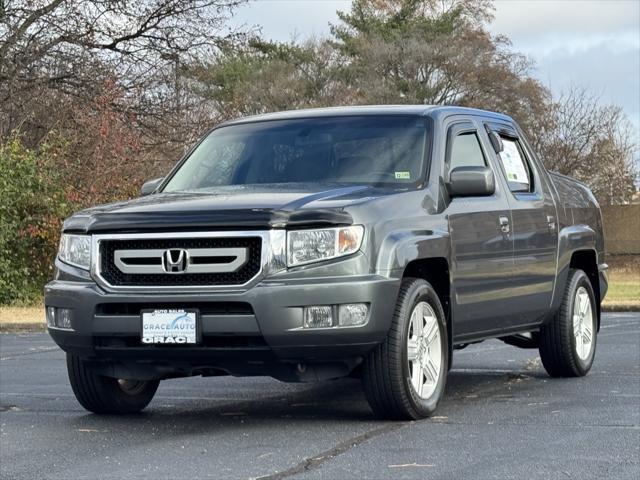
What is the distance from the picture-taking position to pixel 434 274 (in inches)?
336

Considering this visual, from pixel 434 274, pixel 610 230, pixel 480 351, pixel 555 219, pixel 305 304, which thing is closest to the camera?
pixel 305 304

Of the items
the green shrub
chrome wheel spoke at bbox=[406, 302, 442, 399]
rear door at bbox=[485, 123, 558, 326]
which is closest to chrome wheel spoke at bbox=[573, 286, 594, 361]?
rear door at bbox=[485, 123, 558, 326]

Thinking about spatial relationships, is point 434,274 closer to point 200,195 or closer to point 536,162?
point 200,195

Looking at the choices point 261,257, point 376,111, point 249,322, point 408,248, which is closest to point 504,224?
point 376,111

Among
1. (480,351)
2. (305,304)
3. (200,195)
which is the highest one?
(200,195)

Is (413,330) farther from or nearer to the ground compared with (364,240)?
nearer to the ground

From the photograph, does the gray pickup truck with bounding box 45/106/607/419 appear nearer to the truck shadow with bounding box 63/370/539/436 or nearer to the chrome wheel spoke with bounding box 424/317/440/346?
the chrome wheel spoke with bounding box 424/317/440/346

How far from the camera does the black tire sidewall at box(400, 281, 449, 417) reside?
25.5ft

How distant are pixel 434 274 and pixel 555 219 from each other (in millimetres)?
1937

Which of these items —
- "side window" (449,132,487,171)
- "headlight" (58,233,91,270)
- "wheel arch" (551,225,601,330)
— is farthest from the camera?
"wheel arch" (551,225,601,330)

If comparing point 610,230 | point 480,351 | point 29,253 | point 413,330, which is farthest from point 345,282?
point 610,230

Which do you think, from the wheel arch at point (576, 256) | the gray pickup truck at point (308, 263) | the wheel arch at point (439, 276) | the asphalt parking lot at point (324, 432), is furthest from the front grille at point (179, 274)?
the wheel arch at point (576, 256)

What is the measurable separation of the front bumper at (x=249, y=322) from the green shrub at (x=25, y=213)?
1700cm

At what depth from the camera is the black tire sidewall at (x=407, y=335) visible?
777cm
